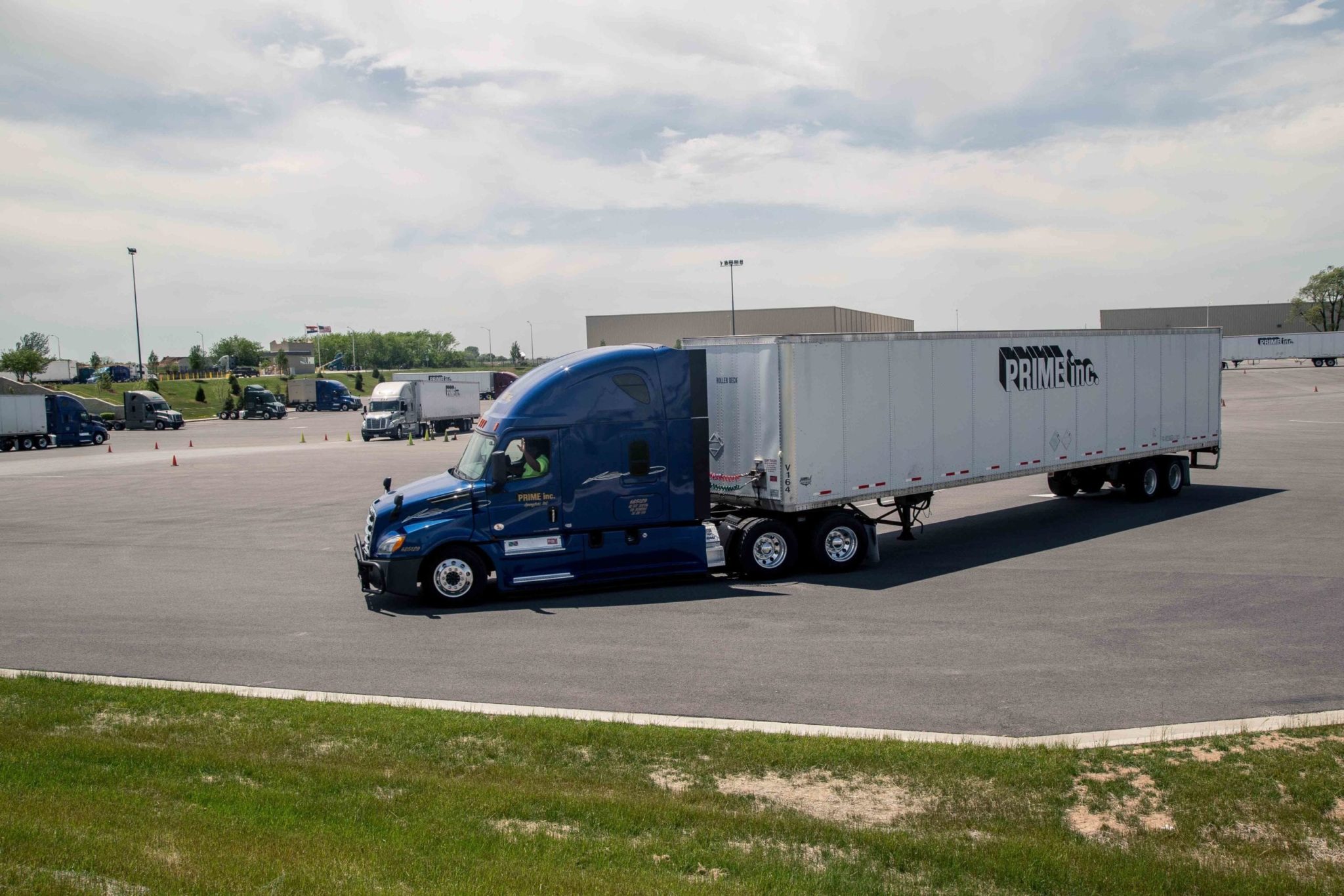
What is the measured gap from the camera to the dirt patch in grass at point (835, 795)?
6660 millimetres

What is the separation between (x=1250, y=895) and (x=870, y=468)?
Result: 11.0 m

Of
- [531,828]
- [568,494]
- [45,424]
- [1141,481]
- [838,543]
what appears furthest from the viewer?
[45,424]

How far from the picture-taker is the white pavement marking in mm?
8227

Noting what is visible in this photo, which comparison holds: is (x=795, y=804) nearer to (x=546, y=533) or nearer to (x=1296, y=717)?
(x=1296, y=717)

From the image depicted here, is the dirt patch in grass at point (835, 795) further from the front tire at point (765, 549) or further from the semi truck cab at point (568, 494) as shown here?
the front tire at point (765, 549)

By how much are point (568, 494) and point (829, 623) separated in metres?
4.24

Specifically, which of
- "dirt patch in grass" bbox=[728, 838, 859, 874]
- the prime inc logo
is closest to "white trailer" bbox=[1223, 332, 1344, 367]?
the prime inc logo

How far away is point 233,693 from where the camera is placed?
9883 mm

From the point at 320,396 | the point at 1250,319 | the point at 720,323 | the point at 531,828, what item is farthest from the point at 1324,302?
the point at 531,828

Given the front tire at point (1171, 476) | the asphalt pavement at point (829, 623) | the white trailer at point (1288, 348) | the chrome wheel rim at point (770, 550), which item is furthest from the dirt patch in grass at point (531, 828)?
the white trailer at point (1288, 348)

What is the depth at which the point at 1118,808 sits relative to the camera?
6707mm

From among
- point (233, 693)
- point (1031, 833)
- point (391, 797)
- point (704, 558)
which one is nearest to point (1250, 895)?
point (1031, 833)

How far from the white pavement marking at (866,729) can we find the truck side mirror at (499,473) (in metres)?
4.72

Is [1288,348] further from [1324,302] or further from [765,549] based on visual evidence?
[765,549]
